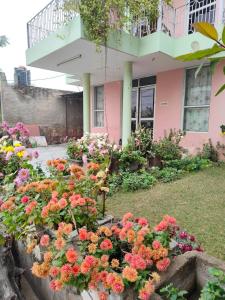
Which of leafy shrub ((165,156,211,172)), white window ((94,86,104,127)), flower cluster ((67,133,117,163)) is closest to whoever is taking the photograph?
flower cluster ((67,133,117,163))

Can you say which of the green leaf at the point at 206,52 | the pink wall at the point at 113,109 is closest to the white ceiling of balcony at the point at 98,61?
the pink wall at the point at 113,109

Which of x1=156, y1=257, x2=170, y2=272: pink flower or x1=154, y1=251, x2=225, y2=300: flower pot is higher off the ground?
x1=156, y1=257, x2=170, y2=272: pink flower

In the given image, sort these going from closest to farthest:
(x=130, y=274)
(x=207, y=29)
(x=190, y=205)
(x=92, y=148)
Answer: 1. (x=207, y=29)
2. (x=130, y=274)
3. (x=190, y=205)
4. (x=92, y=148)

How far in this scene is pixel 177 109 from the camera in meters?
6.27

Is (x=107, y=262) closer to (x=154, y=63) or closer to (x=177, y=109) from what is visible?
(x=154, y=63)

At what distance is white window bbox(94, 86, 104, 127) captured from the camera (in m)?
8.98

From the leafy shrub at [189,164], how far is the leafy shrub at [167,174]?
308mm

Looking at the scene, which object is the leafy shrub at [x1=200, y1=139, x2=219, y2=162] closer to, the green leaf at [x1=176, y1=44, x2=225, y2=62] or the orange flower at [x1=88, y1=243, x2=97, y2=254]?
the orange flower at [x1=88, y1=243, x2=97, y2=254]

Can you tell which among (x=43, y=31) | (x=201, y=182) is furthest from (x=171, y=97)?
(x=43, y=31)

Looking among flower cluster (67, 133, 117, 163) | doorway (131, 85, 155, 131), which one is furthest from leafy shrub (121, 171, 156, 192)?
doorway (131, 85, 155, 131)

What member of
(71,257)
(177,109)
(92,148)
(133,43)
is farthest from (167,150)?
(71,257)

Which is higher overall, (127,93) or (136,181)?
(127,93)

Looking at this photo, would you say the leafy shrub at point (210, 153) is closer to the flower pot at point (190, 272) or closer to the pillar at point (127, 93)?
the pillar at point (127, 93)

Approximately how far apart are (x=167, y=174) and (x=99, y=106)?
5663 millimetres
